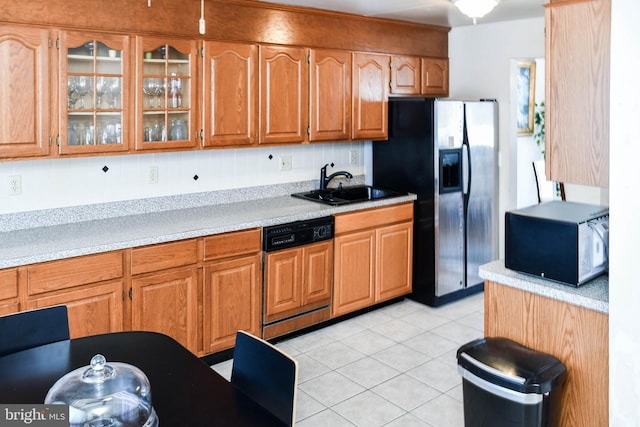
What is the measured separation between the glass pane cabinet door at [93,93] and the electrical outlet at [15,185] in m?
0.39

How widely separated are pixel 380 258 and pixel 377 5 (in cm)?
189

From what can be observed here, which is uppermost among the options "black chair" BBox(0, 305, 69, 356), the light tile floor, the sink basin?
the sink basin

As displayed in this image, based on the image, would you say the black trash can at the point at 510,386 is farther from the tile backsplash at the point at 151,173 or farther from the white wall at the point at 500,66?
the white wall at the point at 500,66

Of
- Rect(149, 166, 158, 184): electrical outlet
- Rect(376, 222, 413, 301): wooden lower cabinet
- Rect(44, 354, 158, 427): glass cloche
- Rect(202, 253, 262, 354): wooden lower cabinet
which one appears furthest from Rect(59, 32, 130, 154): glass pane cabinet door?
Rect(376, 222, 413, 301): wooden lower cabinet

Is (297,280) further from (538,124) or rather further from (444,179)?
(538,124)

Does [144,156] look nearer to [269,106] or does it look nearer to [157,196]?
[157,196]

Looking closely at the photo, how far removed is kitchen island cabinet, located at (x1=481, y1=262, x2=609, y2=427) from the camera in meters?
2.41

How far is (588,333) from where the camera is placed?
8.00 ft

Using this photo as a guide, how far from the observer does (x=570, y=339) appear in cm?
250

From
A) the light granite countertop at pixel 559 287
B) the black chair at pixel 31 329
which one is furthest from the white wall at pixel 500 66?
the black chair at pixel 31 329

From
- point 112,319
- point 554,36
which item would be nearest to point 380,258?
point 112,319

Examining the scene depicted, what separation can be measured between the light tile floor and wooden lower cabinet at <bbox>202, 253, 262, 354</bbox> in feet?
0.71

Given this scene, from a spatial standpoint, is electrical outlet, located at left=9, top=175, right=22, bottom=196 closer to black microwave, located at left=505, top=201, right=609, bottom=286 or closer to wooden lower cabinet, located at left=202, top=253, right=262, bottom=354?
wooden lower cabinet, located at left=202, top=253, right=262, bottom=354

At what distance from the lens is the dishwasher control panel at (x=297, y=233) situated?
383 cm
